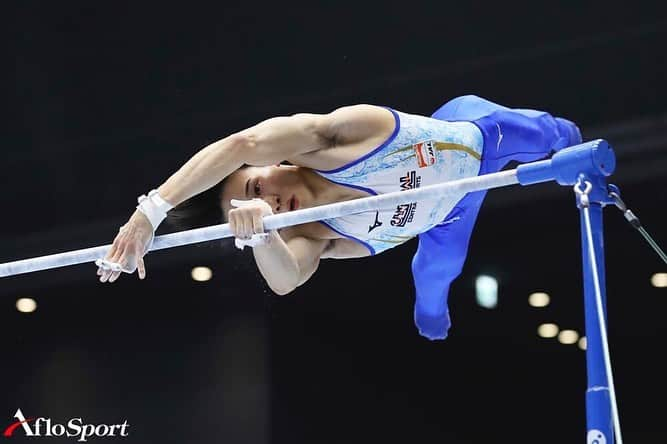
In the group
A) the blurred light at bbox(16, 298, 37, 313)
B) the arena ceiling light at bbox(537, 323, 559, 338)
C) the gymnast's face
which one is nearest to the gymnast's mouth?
the gymnast's face

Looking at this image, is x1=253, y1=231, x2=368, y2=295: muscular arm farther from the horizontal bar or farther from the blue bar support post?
the blue bar support post

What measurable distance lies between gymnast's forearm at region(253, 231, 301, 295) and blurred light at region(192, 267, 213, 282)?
1711 millimetres

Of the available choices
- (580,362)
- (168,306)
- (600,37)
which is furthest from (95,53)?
(580,362)

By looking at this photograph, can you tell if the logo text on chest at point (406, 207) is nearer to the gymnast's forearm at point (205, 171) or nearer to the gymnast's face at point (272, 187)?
the gymnast's face at point (272, 187)

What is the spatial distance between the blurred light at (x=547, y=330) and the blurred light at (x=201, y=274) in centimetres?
123

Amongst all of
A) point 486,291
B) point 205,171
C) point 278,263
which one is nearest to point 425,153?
point 278,263

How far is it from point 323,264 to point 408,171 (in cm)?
176

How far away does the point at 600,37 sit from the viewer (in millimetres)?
3338

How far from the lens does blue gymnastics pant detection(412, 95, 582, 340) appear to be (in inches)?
88.8

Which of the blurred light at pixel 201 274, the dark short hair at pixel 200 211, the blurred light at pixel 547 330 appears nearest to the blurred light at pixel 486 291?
the blurred light at pixel 547 330

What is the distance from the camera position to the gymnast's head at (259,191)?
2078mm

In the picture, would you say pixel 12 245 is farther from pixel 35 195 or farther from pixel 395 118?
pixel 395 118

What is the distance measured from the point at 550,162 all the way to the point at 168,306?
2336mm

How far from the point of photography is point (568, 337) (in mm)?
3627
